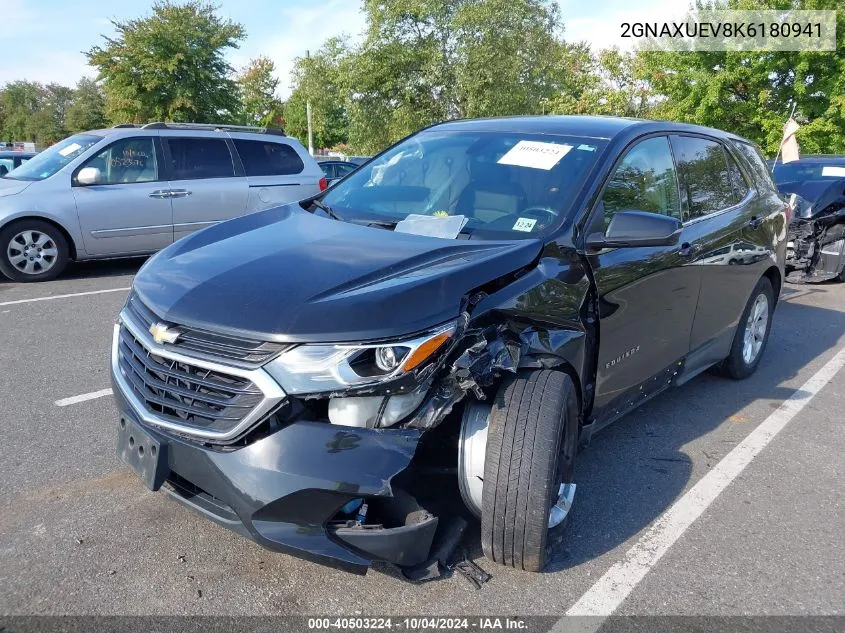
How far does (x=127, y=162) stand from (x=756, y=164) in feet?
22.3

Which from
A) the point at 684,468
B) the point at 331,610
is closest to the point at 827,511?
the point at 684,468

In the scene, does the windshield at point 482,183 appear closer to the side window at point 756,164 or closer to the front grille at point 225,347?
the front grille at point 225,347

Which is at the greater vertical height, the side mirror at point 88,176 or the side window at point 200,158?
the side window at point 200,158

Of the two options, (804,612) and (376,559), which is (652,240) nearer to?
(804,612)

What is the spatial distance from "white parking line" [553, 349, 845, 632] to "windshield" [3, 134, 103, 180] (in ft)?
24.7

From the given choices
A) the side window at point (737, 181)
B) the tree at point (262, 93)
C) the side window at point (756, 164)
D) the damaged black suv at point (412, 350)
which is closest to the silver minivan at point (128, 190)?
the damaged black suv at point (412, 350)

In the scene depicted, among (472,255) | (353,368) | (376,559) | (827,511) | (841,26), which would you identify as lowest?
(827,511)

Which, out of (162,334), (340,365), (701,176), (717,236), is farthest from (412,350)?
(701,176)

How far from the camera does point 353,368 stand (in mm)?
2271

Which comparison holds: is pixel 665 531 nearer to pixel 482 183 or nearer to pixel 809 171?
pixel 482 183

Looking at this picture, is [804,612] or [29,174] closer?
[804,612]

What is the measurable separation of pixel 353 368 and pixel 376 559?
641 millimetres

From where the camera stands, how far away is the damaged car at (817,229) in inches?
351

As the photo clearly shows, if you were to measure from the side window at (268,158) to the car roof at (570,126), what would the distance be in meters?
5.55
